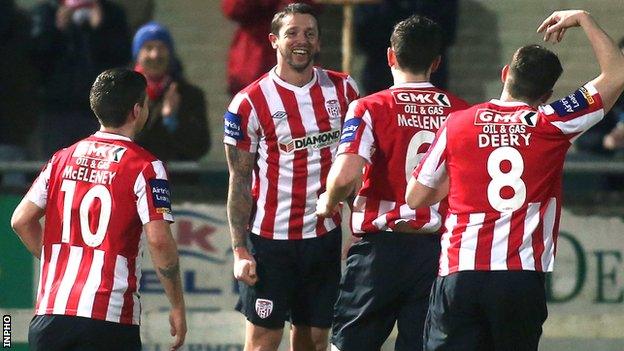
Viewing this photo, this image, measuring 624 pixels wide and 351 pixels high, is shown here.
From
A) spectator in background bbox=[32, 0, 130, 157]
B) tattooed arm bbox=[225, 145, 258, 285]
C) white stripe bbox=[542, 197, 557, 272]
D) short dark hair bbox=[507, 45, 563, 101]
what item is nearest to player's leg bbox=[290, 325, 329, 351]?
tattooed arm bbox=[225, 145, 258, 285]

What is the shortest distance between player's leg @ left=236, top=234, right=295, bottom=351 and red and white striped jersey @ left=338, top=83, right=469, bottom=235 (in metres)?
0.73

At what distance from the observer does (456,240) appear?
21.4 ft

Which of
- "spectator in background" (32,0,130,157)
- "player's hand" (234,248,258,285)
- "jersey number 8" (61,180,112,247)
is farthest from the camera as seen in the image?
"spectator in background" (32,0,130,157)

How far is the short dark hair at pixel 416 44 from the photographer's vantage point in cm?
716

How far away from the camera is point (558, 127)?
6.40m

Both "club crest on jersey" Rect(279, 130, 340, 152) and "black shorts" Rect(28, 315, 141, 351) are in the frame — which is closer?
"black shorts" Rect(28, 315, 141, 351)

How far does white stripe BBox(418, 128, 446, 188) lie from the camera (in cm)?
653

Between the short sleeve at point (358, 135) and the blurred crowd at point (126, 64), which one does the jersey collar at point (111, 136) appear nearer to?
the short sleeve at point (358, 135)

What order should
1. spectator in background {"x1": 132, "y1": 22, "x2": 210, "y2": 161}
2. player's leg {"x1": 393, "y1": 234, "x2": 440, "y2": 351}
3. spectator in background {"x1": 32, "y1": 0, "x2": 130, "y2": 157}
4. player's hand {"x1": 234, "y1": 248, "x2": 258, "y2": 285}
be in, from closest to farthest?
player's leg {"x1": 393, "y1": 234, "x2": 440, "y2": 351} → player's hand {"x1": 234, "y1": 248, "x2": 258, "y2": 285} → spectator in background {"x1": 132, "y1": 22, "x2": 210, "y2": 161} → spectator in background {"x1": 32, "y1": 0, "x2": 130, "y2": 157}

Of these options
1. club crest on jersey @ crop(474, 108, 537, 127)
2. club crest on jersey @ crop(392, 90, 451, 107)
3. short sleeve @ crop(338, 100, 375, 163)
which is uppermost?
club crest on jersey @ crop(392, 90, 451, 107)

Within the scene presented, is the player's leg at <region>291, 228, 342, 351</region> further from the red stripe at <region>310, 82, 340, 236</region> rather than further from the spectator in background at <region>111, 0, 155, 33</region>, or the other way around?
the spectator in background at <region>111, 0, 155, 33</region>

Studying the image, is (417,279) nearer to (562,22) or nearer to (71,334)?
(562,22)

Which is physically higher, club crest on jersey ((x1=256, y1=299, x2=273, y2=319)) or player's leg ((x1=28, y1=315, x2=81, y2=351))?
player's leg ((x1=28, y1=315, x2=81, y2=351))

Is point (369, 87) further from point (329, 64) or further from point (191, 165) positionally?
point (191, 165)
